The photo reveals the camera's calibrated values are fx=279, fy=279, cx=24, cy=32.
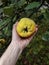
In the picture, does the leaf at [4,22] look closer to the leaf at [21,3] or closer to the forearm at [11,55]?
the leaf at [21,3]

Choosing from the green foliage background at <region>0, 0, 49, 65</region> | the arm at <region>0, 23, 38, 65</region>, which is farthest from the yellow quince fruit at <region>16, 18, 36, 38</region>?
the arm at <region>0, 23, 38, 65</region>

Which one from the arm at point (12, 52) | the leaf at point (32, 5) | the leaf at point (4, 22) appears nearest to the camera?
the leaf at point (32, 5)

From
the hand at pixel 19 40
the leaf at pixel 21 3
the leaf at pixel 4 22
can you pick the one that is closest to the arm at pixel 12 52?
the hand at pixel 19 40

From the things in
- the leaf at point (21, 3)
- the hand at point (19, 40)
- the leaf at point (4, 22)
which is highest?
the leaf at point (21, 3)

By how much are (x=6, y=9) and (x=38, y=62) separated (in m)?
2.90

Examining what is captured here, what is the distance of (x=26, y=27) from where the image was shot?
165 centimetres

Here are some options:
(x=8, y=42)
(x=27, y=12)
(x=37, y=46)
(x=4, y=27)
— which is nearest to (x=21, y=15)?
(x=27, y=12)

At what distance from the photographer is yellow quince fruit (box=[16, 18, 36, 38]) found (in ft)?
5.40

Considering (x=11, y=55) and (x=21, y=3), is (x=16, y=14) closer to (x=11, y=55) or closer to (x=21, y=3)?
(x=21, y=3)

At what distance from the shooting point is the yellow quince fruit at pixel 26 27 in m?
1.65

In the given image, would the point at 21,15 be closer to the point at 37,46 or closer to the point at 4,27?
the point at 4,27

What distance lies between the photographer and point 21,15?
5.65 ft

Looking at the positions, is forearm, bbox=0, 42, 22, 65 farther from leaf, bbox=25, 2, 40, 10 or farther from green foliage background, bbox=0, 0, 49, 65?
leaf, bbox=25, 2, 40, 10

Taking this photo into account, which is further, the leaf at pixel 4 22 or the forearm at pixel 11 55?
the forearm at pixel 11 55
